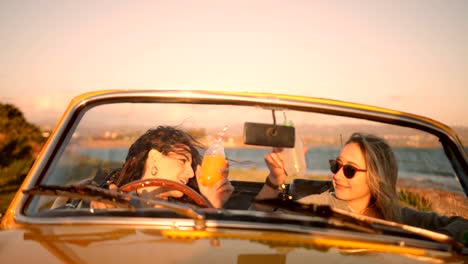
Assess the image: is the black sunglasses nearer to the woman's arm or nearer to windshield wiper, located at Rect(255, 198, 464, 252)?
the woman's arm

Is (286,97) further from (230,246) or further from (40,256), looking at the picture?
(40,256)

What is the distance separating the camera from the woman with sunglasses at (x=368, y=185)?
282 cm

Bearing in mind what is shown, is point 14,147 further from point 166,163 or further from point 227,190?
point 227,190

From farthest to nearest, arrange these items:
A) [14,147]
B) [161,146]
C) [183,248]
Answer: [14,147] → [161,146] → [183,248]

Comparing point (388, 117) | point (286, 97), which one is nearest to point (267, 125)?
point (286, 97)

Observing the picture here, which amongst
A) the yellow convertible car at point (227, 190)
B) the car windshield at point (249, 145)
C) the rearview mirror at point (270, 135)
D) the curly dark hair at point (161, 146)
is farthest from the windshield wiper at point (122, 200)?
the curly dark hair at point (161, 146)

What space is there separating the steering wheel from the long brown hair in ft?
2.87

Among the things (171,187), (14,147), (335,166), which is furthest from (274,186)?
(14,147)

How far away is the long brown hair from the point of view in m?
2.95

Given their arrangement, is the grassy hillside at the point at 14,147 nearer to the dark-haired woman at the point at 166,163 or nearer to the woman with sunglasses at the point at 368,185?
the dark-haired woman at the point at 166,163

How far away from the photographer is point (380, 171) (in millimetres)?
3072

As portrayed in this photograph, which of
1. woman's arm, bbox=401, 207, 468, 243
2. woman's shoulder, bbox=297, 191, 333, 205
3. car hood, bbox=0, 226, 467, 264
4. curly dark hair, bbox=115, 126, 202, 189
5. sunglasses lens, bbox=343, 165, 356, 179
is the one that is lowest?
car hood, bbox=0, 226, 467, 264

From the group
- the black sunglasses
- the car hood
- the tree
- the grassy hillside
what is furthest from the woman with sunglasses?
the tree

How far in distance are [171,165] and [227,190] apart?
471mm
